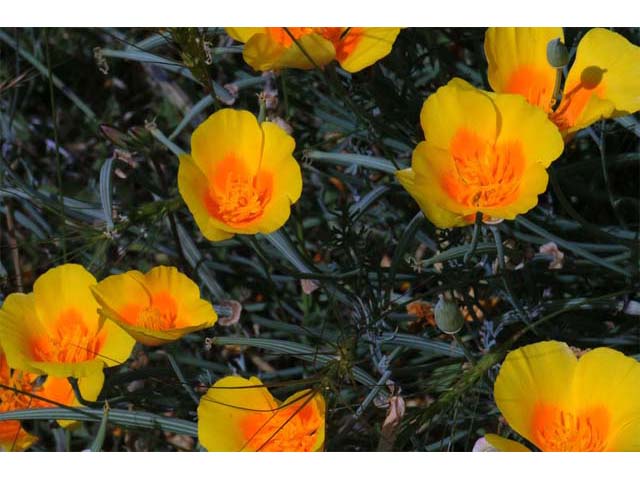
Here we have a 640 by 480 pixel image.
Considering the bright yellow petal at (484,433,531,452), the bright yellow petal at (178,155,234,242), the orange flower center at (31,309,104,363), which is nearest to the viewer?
the bright yellow petal at (484,433,531,452)

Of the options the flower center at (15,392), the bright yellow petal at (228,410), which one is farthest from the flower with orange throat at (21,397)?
the bright yellow petal at (228,410)

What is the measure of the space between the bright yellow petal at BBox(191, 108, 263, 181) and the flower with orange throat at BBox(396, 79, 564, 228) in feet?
0.81

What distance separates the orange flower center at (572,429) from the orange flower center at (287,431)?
0.30 m

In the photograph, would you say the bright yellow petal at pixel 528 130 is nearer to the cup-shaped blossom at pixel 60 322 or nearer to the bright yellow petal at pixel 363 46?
the bright yellow petal at pixel 363 46

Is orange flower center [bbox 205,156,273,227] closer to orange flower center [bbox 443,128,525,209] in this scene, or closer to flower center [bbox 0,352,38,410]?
orange flower center [bbox 443,128,525,209]

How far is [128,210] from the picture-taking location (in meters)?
1.58

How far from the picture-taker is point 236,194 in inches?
54.7

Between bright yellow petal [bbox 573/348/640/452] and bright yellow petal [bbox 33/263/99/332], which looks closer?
bright yellow petal [bbox 573/348/640/452]

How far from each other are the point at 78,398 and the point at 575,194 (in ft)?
3.03

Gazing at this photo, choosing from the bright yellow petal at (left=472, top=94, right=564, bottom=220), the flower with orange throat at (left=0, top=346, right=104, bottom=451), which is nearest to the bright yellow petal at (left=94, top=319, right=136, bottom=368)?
the flower with orange throat at (left=0, top=346, right=104, bottom=451)

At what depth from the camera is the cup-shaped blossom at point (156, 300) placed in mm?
1392

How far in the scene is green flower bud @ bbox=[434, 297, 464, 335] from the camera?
1285 millimetres

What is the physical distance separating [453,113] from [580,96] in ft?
0.66

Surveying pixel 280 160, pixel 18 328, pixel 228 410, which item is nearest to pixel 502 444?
pixel 228 410
